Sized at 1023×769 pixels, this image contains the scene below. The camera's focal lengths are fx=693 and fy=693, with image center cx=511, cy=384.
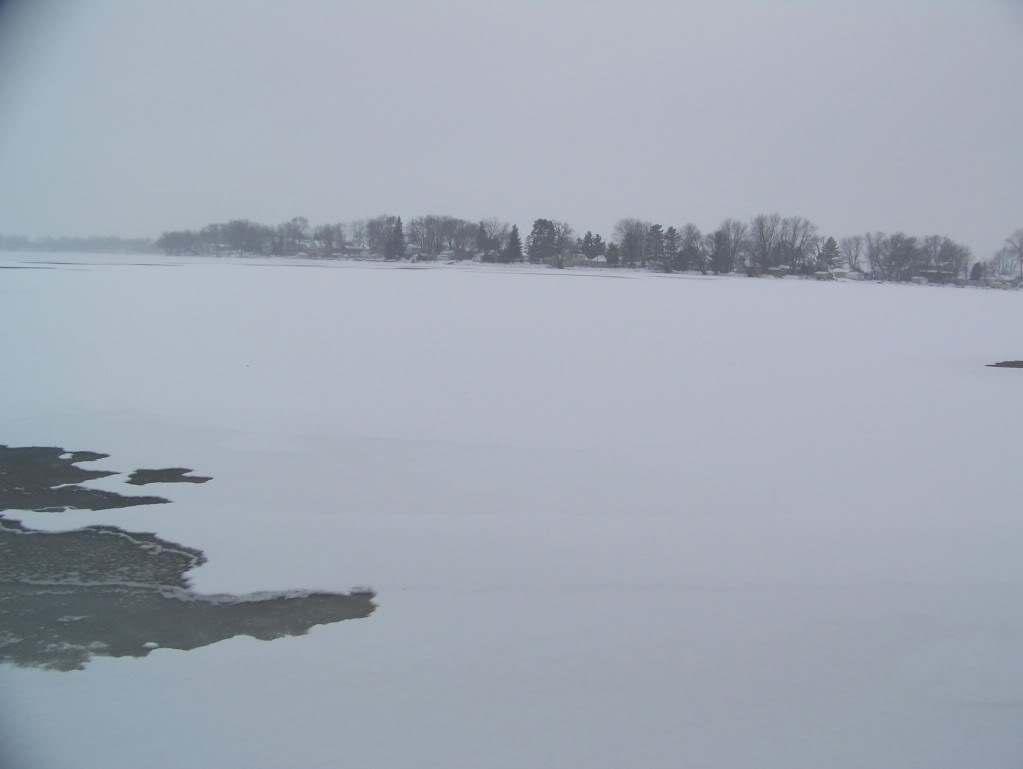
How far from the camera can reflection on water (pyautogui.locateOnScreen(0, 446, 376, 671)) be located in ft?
14.9

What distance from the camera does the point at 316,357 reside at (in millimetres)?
15609

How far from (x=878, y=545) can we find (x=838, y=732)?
2.91 metres

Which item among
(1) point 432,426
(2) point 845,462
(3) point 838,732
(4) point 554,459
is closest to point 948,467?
(2) point 845,462

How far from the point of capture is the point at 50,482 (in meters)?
7.52

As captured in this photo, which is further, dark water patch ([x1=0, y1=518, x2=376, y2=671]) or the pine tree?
the pine tree

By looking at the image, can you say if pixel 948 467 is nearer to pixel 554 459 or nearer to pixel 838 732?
pixel 554 459

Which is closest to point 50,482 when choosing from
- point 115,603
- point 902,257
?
point 115,603

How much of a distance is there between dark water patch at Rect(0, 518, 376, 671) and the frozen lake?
0.17 m

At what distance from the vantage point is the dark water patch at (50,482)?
6887 millimetres

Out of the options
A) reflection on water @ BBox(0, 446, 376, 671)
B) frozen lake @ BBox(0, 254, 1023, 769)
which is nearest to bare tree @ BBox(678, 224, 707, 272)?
frozen lake @ BBox(0, 254, 1023, 769)

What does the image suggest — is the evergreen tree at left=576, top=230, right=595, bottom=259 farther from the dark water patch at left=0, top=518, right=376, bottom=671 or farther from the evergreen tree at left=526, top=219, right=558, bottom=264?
the dark water patch at left=0, top=518, right=376, bottom=671

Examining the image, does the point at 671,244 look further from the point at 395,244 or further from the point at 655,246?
the point at 395,244

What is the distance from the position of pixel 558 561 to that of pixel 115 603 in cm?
340

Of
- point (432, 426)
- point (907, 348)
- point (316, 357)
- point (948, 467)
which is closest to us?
point (948, 467)
